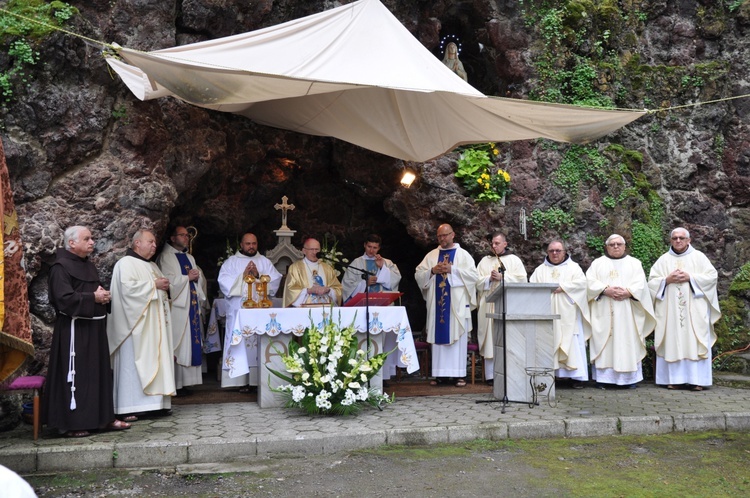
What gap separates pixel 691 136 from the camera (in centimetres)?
1223

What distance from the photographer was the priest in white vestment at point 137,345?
22.5ft

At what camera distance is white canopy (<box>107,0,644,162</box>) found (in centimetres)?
618

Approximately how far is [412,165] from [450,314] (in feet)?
8.70

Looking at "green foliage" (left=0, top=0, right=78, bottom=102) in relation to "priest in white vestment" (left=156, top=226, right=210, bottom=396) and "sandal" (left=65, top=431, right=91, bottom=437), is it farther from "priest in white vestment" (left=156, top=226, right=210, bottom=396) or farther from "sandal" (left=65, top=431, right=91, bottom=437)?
"sandal" (left=65, top=431, right=91, bottom=437)

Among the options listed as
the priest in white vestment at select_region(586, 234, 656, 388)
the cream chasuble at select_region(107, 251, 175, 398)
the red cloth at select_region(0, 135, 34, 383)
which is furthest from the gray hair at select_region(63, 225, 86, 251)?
the priest in white vestment at select_region(586, 234, 656, 388)

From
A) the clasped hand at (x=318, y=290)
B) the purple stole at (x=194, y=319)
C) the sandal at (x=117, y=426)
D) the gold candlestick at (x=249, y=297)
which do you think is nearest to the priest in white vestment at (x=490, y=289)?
the clasped hand at (x=318, y=290)

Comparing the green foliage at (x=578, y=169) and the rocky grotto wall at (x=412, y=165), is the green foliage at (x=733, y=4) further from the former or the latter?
the green foliage at (x=578, y=169)

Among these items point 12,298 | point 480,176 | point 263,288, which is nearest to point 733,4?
point 480,176

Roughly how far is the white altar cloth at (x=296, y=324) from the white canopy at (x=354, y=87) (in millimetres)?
2404

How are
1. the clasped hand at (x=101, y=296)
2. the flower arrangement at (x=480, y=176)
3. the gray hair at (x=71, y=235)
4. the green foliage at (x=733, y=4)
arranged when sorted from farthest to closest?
the green foliage at (x=733, y=4)
the flower arrangement at (x=480, y=176)
the gray hair at (x=71, y=235)
the clasped hand at (x=101, y=296)

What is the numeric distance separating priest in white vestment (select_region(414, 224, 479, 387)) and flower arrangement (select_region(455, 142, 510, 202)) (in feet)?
5.46

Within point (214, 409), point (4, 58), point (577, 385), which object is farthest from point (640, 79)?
point (4, 58)

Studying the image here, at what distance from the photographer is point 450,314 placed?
9398 mm

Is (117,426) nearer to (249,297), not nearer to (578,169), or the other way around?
(249,297)
